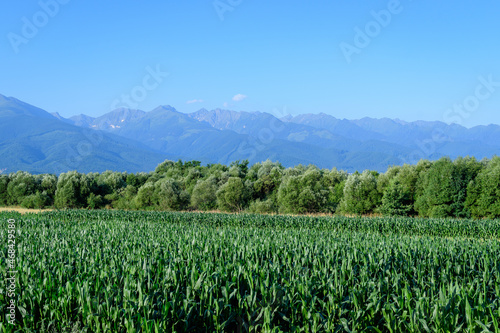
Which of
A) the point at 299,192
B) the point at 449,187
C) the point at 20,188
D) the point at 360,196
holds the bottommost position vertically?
the point at 360,196

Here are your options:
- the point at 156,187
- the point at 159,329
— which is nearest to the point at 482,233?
the point at 159,329

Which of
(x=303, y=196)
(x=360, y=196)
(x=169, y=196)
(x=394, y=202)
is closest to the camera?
(x=394, y=202)

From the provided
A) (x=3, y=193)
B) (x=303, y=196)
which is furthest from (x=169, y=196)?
(x=3, y=193)

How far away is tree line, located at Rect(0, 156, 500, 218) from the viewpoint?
45125mm

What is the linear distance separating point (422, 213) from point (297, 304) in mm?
45596

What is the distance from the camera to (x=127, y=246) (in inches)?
527

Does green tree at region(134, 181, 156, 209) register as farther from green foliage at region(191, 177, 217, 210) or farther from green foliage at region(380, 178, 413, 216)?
green foliage at region(380, 178, 413, 216)

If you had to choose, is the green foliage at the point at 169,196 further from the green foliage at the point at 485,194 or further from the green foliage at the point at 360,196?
the green foliage at the point at 485,194

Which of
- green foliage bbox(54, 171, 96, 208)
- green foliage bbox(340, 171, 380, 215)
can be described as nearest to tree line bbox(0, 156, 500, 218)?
green foliage bbox(340, 171, 380, 215)

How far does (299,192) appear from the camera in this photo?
54.2m

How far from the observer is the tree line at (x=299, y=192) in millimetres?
45125

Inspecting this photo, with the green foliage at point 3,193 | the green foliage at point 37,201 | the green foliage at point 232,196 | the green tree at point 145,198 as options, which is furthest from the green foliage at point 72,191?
the green foliage at point 232,196

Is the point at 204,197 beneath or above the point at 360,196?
above

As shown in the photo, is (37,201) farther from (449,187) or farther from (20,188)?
(449,187)
